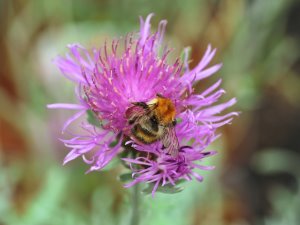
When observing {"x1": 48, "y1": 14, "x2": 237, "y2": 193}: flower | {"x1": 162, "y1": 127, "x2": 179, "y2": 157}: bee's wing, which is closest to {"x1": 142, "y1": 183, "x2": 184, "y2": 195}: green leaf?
{"x1": 48, "y1": 14, "x2": 237, "y2": 193}: flower

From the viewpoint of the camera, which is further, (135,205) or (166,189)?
(135,205)

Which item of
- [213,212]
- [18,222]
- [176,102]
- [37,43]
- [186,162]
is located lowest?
[18,222]

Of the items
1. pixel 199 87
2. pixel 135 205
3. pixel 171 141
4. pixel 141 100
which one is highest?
pixel 199 87

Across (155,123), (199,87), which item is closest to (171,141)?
(155,123)

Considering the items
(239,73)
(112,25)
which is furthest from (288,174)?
(112,25)

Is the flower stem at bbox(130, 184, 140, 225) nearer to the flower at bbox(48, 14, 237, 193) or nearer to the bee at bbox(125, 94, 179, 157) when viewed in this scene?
the flower at bbox(48, 14, 237, 193)

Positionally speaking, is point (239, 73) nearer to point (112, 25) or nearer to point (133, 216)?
point (112, 25)

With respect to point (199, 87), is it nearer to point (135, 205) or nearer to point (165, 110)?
point (135, 205)
